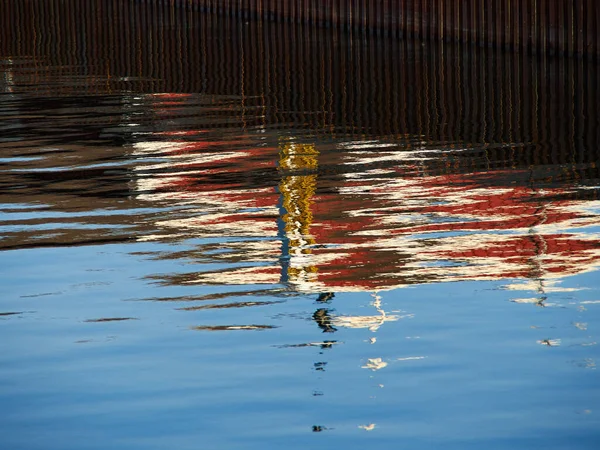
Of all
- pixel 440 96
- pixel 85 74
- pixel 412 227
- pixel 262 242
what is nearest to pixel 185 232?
pixel 262 242

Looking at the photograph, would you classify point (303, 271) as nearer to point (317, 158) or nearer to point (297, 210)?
point (297, 210)

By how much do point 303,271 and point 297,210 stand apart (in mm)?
2447

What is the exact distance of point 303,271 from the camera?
10.4 m

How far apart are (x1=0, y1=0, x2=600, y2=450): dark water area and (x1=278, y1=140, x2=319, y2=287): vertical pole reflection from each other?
4 cm

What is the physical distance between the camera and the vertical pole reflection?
10492 millimetres

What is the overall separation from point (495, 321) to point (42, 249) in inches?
164

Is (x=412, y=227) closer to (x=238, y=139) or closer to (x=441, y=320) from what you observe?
(x=441, y=320)

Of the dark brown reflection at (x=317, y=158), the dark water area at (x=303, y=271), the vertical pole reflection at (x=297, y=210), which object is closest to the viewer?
the dark water area at (x=303, y=271)

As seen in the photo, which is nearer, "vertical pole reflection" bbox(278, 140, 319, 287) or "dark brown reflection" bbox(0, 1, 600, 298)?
"vertical pole reflection" bbox(278, 140, 319, 287)

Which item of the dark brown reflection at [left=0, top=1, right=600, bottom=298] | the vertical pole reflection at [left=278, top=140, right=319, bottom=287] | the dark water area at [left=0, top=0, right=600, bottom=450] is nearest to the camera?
the dark water area at [left=0, top=0, right=600, bottom=450]

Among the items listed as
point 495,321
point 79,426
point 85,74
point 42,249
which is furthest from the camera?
point 85,74

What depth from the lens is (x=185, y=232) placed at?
11.9 meters

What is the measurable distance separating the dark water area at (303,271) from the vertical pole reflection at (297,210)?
43mm

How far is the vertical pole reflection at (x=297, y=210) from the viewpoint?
10492 millimetres
